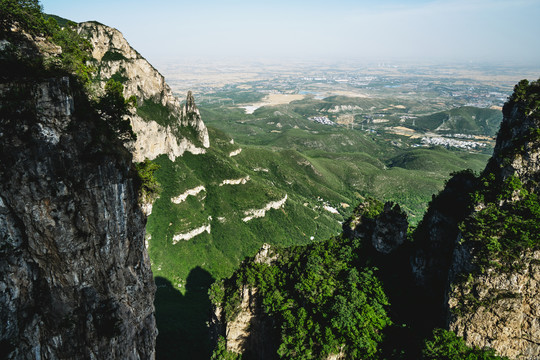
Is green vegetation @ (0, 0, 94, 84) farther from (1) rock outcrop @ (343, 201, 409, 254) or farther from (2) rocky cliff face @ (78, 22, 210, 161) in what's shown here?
(2) rocky cliff face @ (78, 22, 210, 161)

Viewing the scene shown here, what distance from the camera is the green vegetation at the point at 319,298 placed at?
38875 mm

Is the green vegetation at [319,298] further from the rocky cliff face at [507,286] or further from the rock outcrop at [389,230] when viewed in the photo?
the rocky cliff face at [507,286]

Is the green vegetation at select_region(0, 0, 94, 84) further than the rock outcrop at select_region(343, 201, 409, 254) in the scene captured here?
No

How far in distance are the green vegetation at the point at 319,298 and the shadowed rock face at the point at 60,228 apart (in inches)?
873

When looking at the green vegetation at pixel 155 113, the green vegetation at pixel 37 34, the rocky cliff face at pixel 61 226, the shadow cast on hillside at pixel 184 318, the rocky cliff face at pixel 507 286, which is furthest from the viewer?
the green vegetation at pixel 155 113

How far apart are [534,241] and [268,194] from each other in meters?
→ 105

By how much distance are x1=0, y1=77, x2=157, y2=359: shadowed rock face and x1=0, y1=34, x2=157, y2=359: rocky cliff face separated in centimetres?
7

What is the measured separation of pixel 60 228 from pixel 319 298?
115ft

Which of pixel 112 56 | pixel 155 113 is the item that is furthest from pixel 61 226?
pixel 112 56

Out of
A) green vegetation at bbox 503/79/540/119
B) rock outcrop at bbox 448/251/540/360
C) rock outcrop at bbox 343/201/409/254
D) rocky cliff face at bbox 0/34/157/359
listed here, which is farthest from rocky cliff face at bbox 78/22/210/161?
green vegetation at bbox 503/79/540/119

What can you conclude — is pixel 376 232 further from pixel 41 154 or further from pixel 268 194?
pixel 268 194

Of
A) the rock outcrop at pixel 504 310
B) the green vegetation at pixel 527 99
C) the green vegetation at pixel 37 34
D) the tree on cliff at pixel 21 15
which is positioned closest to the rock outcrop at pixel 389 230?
the rock outcrop at pixel 504 310

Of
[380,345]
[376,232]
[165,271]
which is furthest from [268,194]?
[380,345]

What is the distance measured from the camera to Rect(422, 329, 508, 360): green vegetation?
29.9 metres
